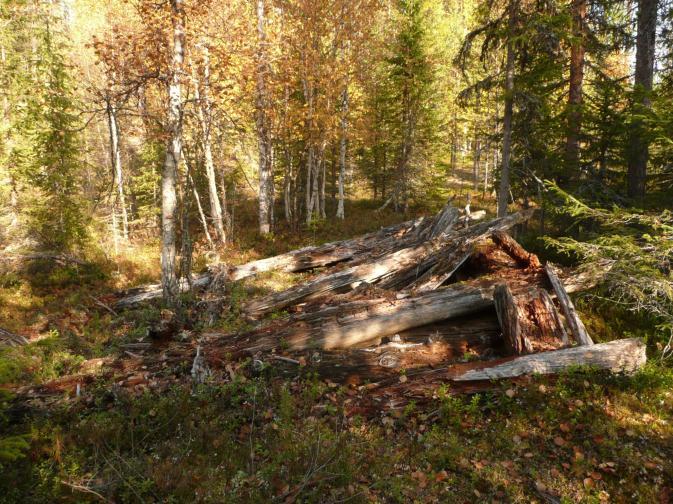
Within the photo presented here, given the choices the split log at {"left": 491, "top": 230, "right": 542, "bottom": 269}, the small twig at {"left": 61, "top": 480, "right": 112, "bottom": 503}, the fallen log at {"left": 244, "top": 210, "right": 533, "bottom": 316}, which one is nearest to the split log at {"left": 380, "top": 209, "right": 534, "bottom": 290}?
the fallen log at {"left": 244, "top": 210, "right": 533, "bottom": 316}

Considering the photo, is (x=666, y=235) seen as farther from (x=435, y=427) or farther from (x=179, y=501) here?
(x=179, y=501)

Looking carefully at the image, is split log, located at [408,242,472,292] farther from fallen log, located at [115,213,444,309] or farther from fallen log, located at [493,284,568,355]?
fallen log, located at [115,213,444,309]

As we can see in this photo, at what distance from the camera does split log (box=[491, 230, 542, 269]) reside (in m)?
8.55

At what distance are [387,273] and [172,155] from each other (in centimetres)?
618

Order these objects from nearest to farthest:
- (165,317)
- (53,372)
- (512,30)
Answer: (53,372) → (165,317) → (512,30)

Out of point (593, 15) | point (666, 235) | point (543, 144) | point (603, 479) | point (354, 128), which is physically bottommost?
point (603, 479)

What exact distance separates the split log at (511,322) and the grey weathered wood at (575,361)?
1.18 ft

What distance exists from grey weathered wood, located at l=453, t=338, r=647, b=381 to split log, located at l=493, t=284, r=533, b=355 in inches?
14.1

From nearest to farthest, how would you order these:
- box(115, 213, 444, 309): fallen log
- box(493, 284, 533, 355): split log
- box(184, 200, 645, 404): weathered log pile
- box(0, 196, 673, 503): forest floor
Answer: box(0, 196, 673, 503): forest floor
box(184, 200, 645, 404): weathered log pile
box(493, 284, 533, 355): split log
box(115, 213, 444, 309): fallen log

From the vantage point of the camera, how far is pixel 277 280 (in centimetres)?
1203

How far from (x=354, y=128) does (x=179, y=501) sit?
68.1ft

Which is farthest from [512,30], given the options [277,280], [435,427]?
[435,427]

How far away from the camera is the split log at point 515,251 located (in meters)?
8.55

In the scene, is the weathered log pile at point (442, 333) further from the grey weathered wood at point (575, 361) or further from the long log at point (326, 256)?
the long log at point (326, 256)
